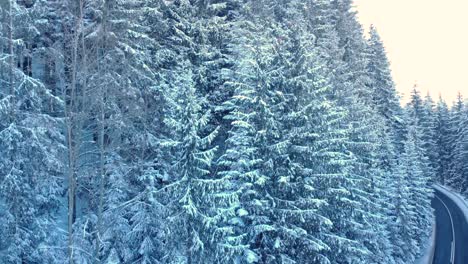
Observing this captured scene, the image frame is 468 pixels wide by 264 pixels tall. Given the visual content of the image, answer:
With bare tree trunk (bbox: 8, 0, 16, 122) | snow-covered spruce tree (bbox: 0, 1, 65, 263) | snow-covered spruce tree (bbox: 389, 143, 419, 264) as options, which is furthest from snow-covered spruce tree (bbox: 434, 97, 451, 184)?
bare tree trunk (bbox: 8, 0, 16, 122)

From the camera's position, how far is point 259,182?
16.4 metres

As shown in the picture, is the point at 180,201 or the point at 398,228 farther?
the point at 398,228

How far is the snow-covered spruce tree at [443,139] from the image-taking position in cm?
7388

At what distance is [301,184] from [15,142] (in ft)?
37.7

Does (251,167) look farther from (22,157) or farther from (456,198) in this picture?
(456,198)

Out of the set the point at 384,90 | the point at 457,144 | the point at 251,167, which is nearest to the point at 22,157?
the point at 251,167

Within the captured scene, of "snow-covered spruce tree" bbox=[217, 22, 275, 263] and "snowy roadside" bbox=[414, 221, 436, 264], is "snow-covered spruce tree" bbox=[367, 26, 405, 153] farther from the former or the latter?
"snow-covered spruce tree" bbox=[217, 22, 275, 263]

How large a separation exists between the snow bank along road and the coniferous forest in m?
26.0

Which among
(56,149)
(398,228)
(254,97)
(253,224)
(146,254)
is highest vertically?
(254,97)

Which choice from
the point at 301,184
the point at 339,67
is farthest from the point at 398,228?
the point at 301,184

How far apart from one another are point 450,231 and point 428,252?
9.95 m

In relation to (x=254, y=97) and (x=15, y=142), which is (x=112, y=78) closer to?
(x=15, y=142)

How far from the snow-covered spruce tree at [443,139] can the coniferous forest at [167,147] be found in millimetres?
58671

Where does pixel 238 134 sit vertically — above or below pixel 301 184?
above
